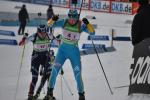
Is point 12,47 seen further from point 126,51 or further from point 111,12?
point 111,12

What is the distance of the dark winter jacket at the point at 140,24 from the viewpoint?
269 inches

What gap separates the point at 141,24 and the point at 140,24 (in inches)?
0.7

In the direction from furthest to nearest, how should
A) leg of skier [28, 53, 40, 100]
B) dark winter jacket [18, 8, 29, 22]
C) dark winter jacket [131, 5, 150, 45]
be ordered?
1. dark winter jacket [18, 8, 29, 22]
2. leg of skier [28, 53, 40, 100]
3. dark winter jacket [131, 5, 150, 45]

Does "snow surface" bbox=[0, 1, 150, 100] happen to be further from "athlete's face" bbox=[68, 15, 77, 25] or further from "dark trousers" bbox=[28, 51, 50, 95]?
"athlete's face" bbox=[68, 15, 77, 25]

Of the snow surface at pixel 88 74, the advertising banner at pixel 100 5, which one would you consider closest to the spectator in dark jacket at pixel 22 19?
the snow surface at pixel 88 74

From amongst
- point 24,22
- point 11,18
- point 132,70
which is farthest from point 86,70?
point 11,18

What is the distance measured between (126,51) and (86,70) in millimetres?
5240

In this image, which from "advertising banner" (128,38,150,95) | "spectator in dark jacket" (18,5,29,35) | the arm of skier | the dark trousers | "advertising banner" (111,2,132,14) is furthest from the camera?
"advertising banner" (111,2,132,14)

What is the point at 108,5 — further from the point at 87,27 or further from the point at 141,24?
the point at 141,24

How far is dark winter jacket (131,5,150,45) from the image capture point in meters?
6.82

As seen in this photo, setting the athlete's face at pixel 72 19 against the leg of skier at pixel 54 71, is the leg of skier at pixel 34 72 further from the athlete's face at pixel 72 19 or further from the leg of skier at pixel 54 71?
the athlete's face at pixel 72 19

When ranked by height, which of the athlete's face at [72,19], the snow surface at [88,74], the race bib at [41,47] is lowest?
the snow surface at [88,74]

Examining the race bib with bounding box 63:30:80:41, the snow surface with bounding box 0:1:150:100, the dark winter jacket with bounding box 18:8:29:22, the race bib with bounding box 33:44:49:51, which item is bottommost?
the snow surface with bounding box 0:1:150:100

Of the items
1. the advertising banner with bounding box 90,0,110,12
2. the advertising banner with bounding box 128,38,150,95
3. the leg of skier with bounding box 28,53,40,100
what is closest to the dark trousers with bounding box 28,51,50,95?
the leg of skier with bounding box 28,53,40,100
